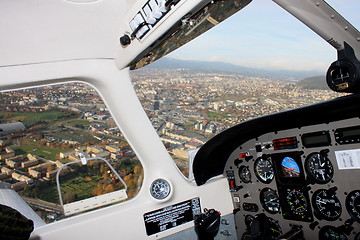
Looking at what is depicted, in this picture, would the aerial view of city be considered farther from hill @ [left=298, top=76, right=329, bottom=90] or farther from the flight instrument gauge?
the flight instrument gauge

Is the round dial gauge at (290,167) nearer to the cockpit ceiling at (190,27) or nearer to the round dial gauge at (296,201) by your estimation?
the round dial gauge at (296,201)

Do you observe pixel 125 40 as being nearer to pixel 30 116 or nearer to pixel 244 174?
pixel 30 116

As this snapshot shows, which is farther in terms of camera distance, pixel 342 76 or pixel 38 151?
pixel 38 151

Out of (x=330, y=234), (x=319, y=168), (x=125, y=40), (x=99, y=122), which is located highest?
(x=125, y=40)

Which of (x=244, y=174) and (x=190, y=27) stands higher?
(x=190, y=27)

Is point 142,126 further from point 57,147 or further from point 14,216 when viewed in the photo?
point 14,216

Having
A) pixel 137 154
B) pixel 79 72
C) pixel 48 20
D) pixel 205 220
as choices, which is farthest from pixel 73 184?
pixel 48 20

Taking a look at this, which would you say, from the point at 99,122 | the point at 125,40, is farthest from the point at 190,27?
the point at 99,122

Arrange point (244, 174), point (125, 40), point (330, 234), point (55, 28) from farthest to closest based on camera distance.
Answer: point (244, 174) < point (330, 234) < point (125, 40) < point (55, 28)
